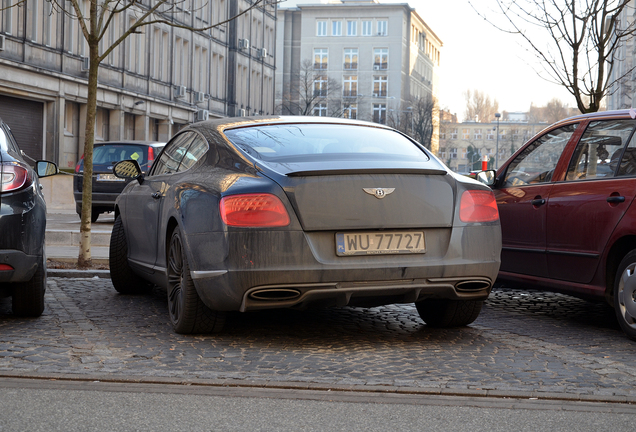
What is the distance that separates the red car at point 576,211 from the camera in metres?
6.21

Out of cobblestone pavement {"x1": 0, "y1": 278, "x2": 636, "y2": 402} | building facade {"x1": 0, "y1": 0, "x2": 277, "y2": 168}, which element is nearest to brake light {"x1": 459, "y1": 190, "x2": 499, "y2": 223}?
cobblestone pavement {"x1": 0, "y1": 278, "x2": 636, "y2": 402}

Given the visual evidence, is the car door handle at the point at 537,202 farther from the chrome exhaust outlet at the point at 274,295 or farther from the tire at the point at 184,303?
the tire at the point at 184,303

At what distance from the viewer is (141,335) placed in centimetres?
614

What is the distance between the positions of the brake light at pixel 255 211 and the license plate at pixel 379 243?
0.37 m

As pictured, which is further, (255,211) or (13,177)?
(13,177)

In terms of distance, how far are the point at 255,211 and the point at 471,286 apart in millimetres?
1477

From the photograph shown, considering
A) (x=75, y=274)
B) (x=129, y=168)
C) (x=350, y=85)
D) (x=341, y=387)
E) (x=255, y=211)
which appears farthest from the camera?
(x=350, y=85)

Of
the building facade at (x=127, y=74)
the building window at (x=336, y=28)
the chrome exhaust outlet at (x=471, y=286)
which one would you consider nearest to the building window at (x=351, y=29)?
the building window at (x=336, y=28)

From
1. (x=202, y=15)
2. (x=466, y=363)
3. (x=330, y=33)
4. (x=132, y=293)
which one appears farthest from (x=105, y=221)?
(x=330, y=33)

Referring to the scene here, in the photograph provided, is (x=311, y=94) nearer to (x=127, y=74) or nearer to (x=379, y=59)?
(x=379, y=59)

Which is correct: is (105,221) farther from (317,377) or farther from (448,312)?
(317,377)

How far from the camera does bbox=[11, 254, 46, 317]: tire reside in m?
6.63

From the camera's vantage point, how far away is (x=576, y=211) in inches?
261

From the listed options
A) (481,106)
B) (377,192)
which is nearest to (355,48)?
(481,106)
